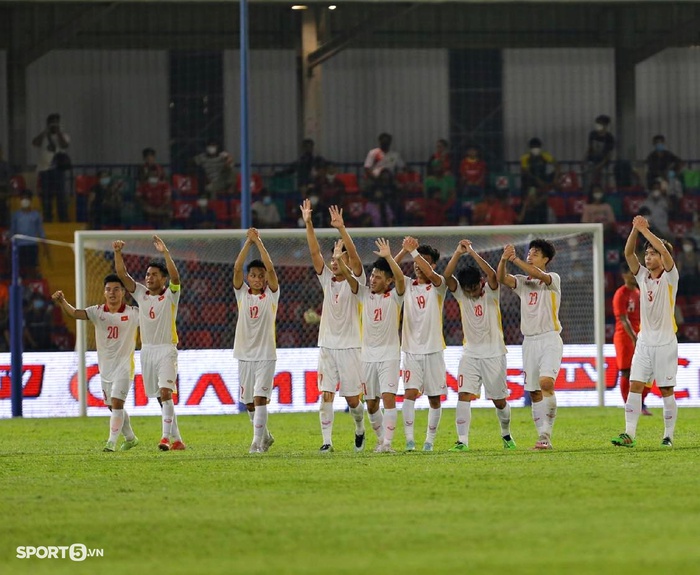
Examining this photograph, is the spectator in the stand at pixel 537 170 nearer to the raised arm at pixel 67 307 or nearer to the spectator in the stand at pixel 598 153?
the spectator in the stand at pixel 598 153

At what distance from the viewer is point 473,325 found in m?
12.9

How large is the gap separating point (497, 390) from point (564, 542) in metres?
5.67

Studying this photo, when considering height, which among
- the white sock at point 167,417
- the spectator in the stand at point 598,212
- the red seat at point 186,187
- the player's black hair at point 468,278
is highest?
the red seat at point 186,187

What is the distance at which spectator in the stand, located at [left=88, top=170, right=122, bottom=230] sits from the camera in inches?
1030

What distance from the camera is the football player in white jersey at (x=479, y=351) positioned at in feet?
41.8

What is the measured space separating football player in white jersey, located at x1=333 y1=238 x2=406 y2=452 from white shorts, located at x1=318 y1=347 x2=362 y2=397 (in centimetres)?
9

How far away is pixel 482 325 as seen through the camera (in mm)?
12836

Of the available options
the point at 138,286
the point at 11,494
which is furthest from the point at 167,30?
the point at 11,494

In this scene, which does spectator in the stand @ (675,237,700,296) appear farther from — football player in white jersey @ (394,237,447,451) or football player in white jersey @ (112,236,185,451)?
football player in white jersey @ (112,236,185,451)

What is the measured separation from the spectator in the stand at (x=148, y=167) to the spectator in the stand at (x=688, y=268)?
10.2 metres

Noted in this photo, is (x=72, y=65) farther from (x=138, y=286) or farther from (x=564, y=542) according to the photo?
(x=564, y=542)

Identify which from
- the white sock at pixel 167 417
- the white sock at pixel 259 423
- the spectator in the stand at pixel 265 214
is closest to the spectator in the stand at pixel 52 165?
the spectator in the stand at pixel 265 214

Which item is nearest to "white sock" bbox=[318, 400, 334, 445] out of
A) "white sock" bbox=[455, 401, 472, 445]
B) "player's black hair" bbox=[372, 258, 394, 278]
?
"white sock" bbox=[455, 401, 472, 445]

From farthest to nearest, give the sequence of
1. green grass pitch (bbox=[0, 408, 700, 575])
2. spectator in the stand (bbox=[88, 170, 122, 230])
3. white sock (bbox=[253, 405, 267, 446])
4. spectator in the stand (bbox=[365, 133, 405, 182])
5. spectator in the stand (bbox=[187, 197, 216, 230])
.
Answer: spectator in the stand (bbox=[365, 133, 405, 182]) < spectator in the stand (bbox=[187, 197, 216, 230]) < spectator in the stand (bbox=[88, 170, 122, 230]) < white sock (bbox=[253, 405, 267, 446]) < green grass pitch (bbox=[0, 408, 700, 575])
